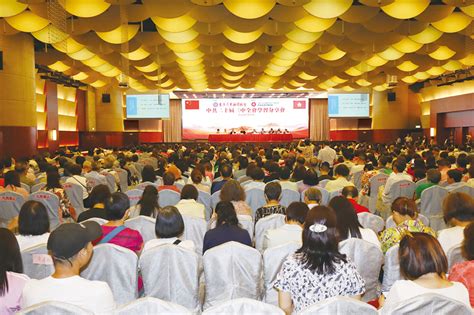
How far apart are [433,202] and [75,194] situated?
542 centimetres

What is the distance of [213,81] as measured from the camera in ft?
72.7

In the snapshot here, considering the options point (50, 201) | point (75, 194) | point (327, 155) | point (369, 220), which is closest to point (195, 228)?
point (369, 220)

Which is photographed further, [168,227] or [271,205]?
[271,205]

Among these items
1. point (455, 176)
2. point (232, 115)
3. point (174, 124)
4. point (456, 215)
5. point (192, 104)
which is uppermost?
point (192, 104)

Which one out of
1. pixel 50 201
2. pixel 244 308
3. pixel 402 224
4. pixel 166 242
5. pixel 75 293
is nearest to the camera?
pixel 244 308

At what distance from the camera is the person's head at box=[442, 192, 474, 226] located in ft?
13.8

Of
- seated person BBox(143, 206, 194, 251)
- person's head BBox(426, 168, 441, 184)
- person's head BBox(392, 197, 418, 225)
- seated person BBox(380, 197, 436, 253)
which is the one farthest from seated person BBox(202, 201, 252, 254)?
person's head BBox(426, 168, 441, 184)

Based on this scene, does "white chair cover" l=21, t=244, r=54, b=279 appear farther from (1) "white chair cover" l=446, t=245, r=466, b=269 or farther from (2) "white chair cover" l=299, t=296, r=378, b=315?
(1) "white chair cover" l=446, t=245, r=466, b=269

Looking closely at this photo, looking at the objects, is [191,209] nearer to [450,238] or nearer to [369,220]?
[369,220]

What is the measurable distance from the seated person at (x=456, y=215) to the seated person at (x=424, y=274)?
61.0 inches

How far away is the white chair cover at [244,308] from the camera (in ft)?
6.74

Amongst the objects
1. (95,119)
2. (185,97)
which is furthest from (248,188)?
(185,97)

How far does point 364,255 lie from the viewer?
3709mm

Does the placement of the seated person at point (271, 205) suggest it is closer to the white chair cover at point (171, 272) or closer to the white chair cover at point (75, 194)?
the white chair cover at point (171, 272)
